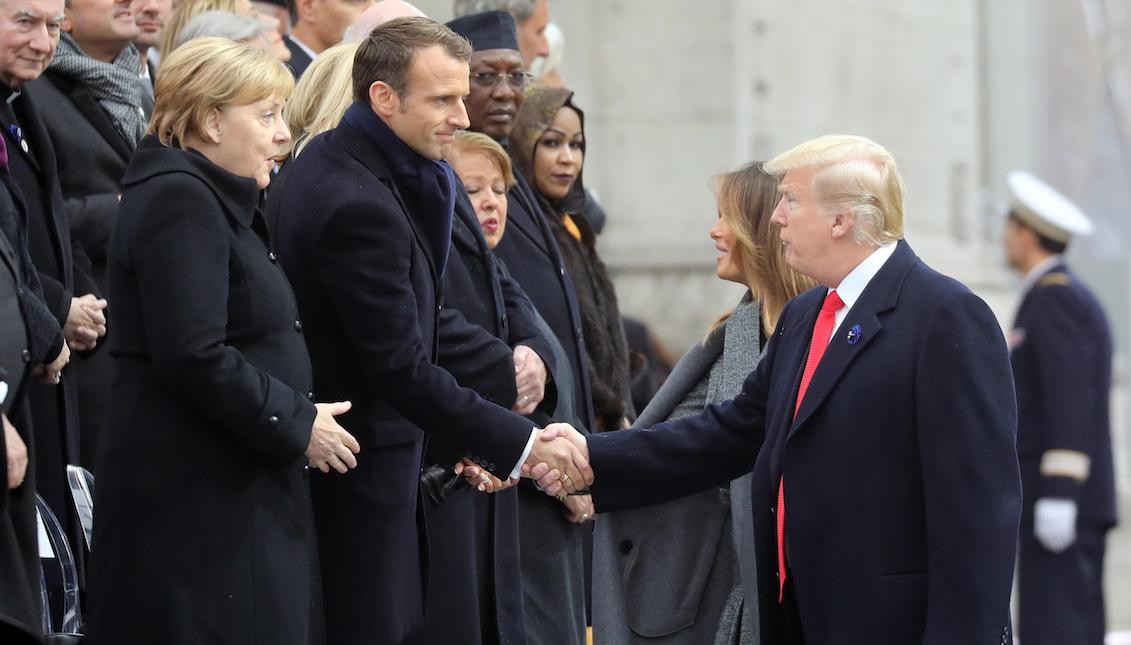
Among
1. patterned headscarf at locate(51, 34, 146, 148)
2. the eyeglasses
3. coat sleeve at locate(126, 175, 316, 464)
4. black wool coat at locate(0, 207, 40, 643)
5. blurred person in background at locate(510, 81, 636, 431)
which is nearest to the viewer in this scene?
black wool coat at locate(0, 207, 40, 643)

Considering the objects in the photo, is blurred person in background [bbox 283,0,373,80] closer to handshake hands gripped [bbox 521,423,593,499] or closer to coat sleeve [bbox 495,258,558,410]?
coat sleeve [bbox 495,258,558,410]

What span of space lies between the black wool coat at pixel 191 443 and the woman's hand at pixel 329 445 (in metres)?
0.04

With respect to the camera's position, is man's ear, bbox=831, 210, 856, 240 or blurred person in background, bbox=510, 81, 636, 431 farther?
blurred person in background, bbox=510, 81, 636, 431

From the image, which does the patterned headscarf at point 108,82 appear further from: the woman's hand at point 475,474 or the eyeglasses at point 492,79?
the woman's hand at point 475,474

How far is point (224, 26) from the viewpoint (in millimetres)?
5828

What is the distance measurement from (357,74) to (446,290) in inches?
24.6

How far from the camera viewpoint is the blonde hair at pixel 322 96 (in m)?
5.00

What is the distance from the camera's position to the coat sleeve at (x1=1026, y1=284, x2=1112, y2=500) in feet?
27.6

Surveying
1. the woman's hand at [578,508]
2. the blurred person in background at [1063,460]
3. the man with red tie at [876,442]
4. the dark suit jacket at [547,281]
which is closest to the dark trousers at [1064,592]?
the blurred person in background at [1063,460]

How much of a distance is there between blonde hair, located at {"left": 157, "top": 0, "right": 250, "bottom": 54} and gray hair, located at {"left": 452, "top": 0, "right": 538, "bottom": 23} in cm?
96

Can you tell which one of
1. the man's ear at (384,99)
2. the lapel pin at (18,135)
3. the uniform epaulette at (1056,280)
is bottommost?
the uniform epaulette at (1056,280)

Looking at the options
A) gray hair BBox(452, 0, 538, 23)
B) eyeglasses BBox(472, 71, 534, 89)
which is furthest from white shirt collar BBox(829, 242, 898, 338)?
gray hair BBox(452, 0, 538, 23)

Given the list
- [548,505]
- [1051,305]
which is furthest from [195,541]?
[1051,305]

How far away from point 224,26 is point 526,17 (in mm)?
1780
